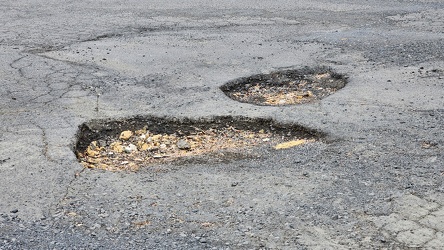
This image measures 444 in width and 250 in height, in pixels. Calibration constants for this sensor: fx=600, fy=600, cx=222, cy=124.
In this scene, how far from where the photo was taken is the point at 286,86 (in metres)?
6.52

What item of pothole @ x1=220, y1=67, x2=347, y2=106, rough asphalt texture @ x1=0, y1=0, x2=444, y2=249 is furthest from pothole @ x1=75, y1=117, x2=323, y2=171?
pothole @ x1=220, y1=67, x2=347, y2=106

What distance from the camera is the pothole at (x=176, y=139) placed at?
477 centimetres

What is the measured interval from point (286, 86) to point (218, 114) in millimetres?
1296

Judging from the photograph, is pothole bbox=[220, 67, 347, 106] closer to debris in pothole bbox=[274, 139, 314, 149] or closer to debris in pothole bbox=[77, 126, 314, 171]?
debris in pothole bbox=[77, 126, 314, 171]

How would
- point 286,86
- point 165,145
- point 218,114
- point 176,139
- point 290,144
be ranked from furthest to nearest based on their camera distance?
point 286,86
point 218,114
point 176,139
point 165,145
point 290,144

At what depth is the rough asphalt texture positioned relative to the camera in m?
3.62

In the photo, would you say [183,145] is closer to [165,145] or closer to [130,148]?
[165,145]

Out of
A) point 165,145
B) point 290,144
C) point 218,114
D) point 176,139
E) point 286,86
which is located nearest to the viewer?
point 290,144

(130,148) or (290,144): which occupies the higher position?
(290,144)

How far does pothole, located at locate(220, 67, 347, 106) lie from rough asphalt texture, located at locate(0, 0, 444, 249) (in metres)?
0.16

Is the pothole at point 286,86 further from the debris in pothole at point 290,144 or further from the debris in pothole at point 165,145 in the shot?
the debris in pothole at point 290,144

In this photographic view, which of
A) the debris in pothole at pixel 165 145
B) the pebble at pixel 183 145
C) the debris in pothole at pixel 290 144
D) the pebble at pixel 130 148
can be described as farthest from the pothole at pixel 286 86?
the pebble at pixel 130 148

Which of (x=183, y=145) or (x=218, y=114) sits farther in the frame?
(x=218, y=114)

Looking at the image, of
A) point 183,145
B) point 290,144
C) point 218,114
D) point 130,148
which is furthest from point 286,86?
point 130,148
